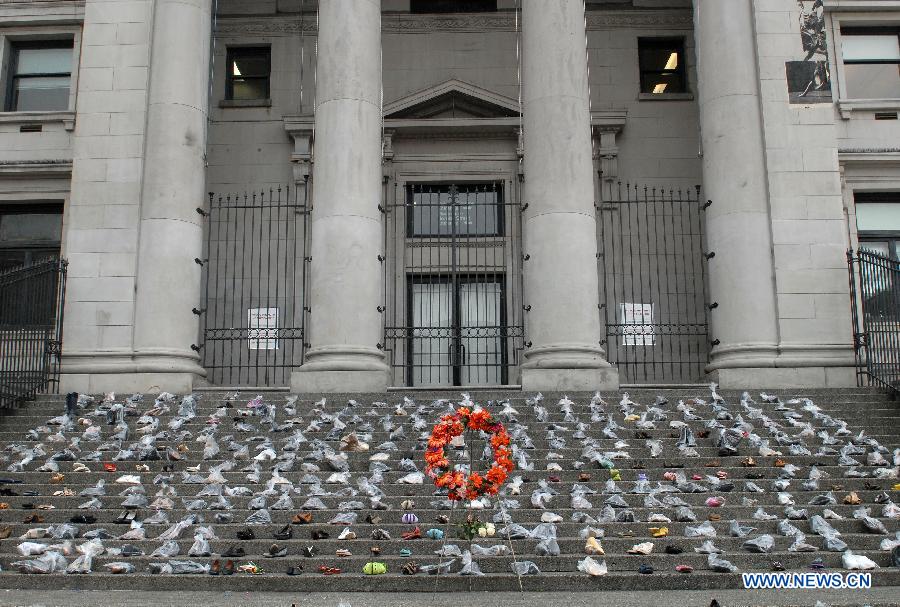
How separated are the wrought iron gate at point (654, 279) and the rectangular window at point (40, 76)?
43.7ft

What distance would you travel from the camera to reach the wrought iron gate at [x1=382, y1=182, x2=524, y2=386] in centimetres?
2183

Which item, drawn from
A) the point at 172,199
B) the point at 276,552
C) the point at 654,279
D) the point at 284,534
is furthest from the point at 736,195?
the point at 276,552

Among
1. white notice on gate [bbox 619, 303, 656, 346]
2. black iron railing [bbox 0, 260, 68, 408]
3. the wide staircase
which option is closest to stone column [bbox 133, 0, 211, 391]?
black iron railing [bbox 0, 260, 68, 408]

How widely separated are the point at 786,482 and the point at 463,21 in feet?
51.9

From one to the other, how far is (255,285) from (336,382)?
6.42m

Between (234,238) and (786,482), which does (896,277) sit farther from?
(234,238)

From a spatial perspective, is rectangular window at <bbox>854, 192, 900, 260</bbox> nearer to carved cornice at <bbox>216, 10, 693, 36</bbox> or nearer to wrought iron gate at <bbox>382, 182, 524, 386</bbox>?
carved cornice at <bbox>216, 10, 693, 36</bbox>

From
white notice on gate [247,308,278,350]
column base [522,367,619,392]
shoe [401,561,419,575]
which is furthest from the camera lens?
white notice on gate [247,308,278,350]

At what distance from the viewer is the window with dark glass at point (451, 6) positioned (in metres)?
24.0

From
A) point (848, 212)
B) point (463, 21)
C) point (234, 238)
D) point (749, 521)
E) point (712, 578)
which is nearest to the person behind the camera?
point (712, 578)

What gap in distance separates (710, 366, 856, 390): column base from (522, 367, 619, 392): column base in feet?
7.27

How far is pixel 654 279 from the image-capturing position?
22312 millimetres

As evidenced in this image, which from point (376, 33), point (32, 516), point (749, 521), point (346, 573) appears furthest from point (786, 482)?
point (376, 33)

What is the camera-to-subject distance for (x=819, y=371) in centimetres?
1705
